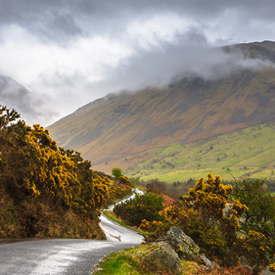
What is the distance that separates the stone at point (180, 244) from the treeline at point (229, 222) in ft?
9.69

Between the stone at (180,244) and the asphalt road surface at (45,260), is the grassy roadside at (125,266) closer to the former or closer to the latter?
the asphalt road surface at (45,260)

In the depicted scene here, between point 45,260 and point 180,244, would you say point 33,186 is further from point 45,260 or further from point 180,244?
point 180,244

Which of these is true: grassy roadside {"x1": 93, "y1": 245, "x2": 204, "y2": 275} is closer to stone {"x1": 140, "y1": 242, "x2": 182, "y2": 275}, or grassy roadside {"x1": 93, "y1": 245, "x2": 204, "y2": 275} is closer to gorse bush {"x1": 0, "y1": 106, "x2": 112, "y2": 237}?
stone {"x1": 140, "y1": 242, "x2": 182, "y2": 275}

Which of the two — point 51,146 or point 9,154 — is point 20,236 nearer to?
point 9,154

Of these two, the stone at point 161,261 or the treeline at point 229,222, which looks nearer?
the stone at point 161,261

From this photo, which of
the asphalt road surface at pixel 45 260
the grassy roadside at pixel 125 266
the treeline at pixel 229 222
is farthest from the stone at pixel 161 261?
the treeline at pixel 229 222

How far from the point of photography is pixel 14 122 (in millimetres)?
21562

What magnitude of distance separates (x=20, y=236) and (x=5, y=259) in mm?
8469

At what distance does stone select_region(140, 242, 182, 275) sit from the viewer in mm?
11711

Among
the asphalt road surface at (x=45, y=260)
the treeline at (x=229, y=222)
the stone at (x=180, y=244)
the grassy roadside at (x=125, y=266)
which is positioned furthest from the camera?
the treeline at (x=229, y=222)

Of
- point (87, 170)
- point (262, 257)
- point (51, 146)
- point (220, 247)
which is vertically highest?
point (51, 146)

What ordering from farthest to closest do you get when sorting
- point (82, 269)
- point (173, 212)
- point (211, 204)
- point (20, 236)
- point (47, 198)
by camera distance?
point (173, 212) < point (211, 204) < point (47, 198) < point (20, 236) < point (82, 269)

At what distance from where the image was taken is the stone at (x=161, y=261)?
461 inches

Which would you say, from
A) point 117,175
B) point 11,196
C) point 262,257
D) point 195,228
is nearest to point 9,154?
point 11,196
